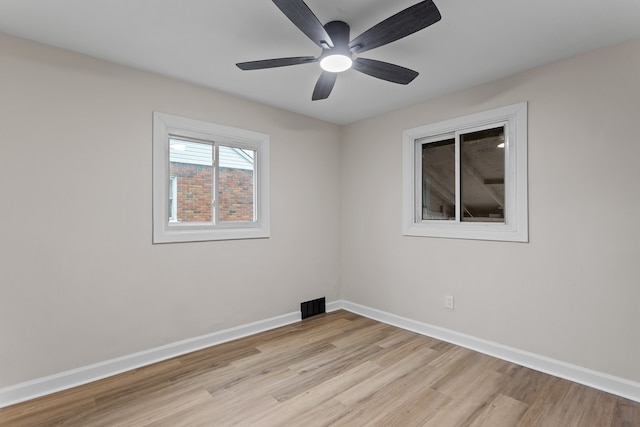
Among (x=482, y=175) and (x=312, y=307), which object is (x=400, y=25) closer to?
(x=482, y=175)

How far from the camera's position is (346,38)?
6.35 feet

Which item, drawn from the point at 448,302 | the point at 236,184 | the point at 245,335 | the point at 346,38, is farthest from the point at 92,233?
the point at 448,302

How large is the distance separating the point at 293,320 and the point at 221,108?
2418 millimetres

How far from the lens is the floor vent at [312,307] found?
3684 millimetres

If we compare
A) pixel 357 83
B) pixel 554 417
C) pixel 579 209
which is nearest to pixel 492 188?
pixel 579 209

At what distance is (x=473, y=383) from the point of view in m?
→ 2.29

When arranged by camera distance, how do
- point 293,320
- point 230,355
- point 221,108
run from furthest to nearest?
point 293,320
point 221,108
point 230,355

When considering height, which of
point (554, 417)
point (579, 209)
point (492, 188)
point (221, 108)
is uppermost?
point (221, 108)

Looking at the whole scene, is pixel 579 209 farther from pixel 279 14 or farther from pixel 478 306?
pixel 279 14

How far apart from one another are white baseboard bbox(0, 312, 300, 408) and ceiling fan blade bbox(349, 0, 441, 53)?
2725 millimetres

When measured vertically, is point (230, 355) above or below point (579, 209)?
below

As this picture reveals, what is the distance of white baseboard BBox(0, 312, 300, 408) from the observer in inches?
81.4

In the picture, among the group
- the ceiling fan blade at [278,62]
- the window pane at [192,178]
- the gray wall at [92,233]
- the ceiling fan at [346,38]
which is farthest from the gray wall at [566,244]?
the window pane at [192,178]

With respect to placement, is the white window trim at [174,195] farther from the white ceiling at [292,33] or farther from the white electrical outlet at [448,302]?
the white electrical outlet at [448,302]
